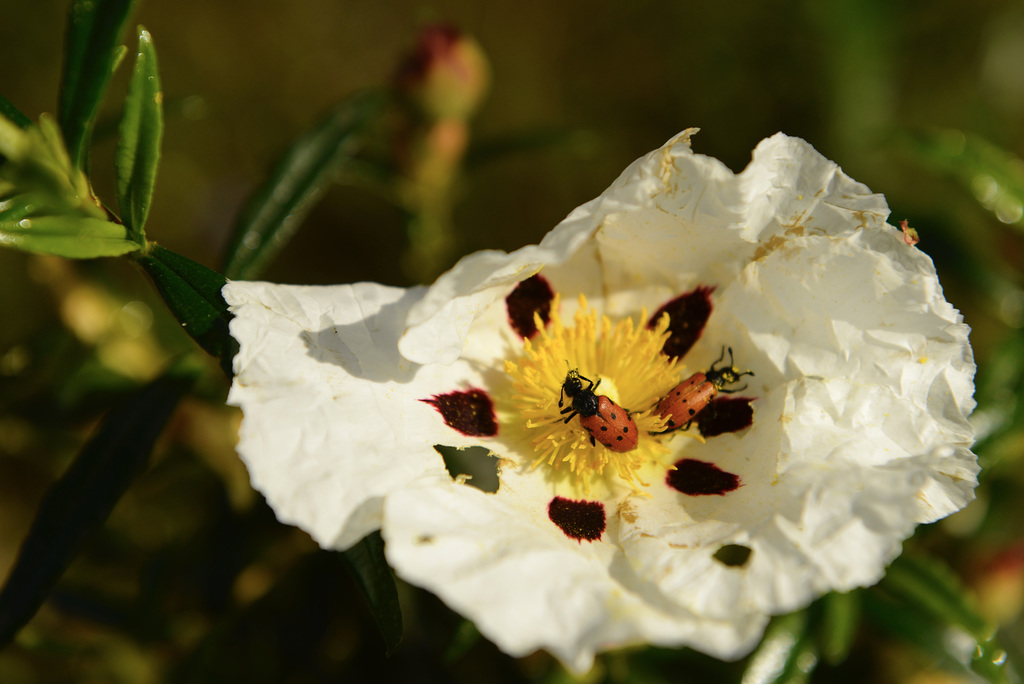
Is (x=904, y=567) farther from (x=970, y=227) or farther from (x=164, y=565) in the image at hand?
(x=970, y=227)

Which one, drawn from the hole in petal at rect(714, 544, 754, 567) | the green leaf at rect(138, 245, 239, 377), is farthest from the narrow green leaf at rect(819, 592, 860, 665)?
the green leaf at rect(138, 245, 239, 377)

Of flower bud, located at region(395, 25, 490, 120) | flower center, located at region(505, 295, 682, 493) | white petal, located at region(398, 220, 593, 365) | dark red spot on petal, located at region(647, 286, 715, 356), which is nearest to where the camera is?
white petal, located at region(398, 220, 593, 365)

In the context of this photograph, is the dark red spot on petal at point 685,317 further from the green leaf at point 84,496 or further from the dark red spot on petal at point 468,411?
the green leaf at point 84,496

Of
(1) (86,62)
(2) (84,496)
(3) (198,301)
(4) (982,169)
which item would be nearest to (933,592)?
(4) (982,169)

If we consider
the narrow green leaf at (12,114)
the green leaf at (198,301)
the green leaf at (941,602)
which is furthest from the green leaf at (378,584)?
the green leaf at (941,602)

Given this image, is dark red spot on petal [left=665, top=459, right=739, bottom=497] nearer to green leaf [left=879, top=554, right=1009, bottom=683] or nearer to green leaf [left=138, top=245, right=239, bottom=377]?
green leaf [left=879, top=554, right=1009, bottom=683]

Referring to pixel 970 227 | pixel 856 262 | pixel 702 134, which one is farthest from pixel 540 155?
pixel 856 262
